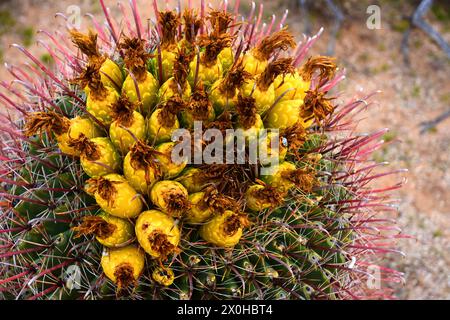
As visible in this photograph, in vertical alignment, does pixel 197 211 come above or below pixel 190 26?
below

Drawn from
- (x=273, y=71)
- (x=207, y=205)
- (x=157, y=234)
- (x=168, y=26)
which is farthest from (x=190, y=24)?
(x=157, y=234)

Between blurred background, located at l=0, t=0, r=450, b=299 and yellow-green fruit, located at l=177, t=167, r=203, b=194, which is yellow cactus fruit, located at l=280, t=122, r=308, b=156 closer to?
yellow-green fruit, located at l=177, t=167, r=203, b=194

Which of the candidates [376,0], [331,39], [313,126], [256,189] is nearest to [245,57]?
[313,126]

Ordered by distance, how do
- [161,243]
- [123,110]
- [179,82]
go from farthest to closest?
[179,82], [123,110], [161,243]

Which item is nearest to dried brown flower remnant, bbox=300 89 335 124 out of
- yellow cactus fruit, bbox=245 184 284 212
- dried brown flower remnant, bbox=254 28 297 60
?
dried brown flower remnant, bbox=254 28 297 60

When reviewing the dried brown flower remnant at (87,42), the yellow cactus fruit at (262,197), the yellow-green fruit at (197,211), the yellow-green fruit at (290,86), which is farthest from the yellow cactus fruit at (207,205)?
the dried brown flower remnant at (87,42)

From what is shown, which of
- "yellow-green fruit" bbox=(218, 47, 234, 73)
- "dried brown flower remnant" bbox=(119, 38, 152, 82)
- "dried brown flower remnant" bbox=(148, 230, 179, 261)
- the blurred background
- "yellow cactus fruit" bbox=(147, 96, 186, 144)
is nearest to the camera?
"dried brown flower remnant" bbox=(148, 230, 179, 261)

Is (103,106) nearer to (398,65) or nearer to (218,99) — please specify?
(218,99)
